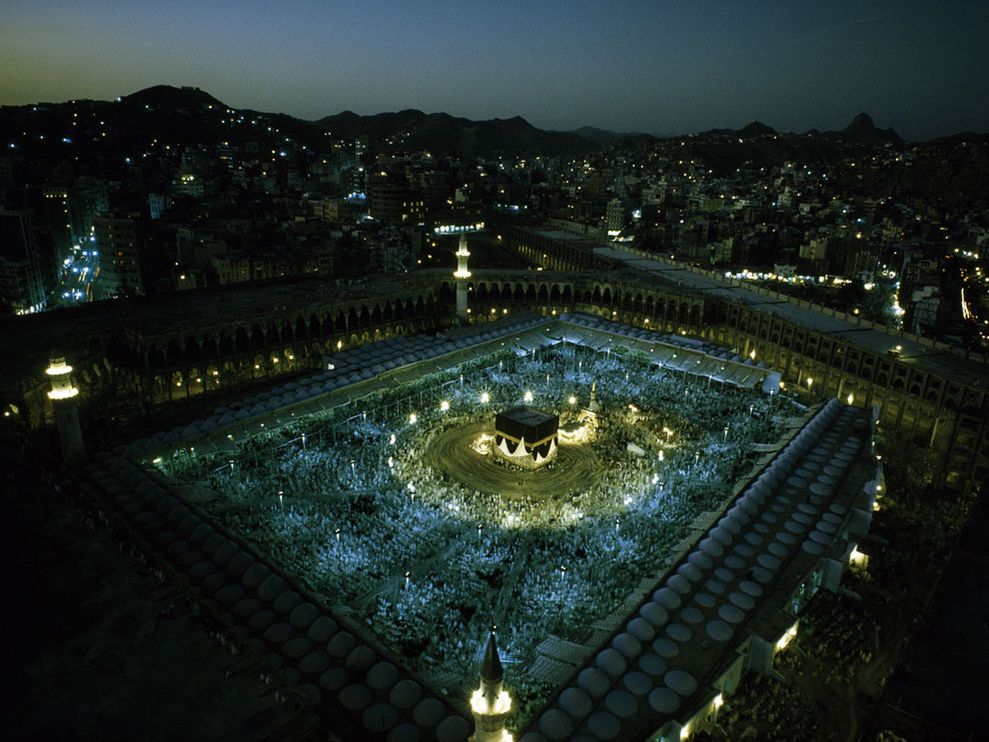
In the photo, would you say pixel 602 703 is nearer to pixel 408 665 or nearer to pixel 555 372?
pixel 408 665

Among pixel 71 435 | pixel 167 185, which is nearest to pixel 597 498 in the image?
pixel 71 435

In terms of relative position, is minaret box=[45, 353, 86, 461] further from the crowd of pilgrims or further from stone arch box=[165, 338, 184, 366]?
stone arch box=[165, 338, 184, 366]

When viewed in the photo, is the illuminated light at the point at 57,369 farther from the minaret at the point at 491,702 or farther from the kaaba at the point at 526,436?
the minaret at the point at 491,702

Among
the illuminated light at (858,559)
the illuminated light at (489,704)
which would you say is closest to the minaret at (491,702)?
the illuminated light at (489,704)

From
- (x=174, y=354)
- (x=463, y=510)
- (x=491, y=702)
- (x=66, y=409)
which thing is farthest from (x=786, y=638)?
(x=174, y=354)

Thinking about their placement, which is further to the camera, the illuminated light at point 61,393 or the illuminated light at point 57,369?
the illuminated light at point 61,393

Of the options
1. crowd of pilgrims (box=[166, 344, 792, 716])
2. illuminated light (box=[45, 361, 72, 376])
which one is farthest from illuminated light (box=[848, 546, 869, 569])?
illuminated light (box=[45, 361, 72, 376])

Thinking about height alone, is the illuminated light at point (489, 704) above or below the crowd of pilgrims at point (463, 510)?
above
